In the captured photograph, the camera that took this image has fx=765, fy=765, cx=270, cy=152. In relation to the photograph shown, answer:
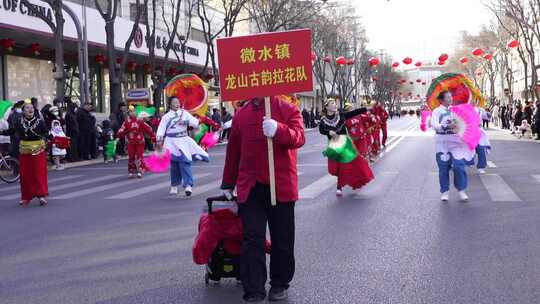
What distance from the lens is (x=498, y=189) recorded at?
12500 millimetres

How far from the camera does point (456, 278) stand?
614 cm

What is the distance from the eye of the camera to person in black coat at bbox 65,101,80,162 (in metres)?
21.7

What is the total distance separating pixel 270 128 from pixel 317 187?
27.8 feet

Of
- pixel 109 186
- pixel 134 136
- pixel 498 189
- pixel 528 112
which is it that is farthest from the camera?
pixel 528 112

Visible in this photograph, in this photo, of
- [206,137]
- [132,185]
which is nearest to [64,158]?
[132,185]

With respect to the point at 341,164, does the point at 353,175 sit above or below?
below

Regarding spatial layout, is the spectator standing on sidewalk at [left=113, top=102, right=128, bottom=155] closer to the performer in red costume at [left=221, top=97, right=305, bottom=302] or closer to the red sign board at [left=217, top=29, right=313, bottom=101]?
the red sign board at [left=217, top=29, right=313, bottom=101]

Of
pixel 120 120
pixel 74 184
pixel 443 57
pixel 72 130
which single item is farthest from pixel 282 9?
pixel 74 184

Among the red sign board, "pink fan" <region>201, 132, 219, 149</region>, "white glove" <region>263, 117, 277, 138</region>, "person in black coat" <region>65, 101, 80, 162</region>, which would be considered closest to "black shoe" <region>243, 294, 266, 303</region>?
"white glove" <region>263, 117, 277, 138</region>

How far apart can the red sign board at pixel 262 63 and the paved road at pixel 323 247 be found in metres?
1.54

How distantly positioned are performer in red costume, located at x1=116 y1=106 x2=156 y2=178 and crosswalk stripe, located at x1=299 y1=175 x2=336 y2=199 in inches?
145

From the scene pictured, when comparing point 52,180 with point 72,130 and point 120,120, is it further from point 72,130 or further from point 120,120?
point 120,120

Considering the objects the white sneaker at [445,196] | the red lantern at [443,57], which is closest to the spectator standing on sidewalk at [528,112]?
the red lantern at [443,57]

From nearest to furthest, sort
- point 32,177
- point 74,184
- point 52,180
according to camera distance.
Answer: point 32,177 < point 74,184 < point 52,180
